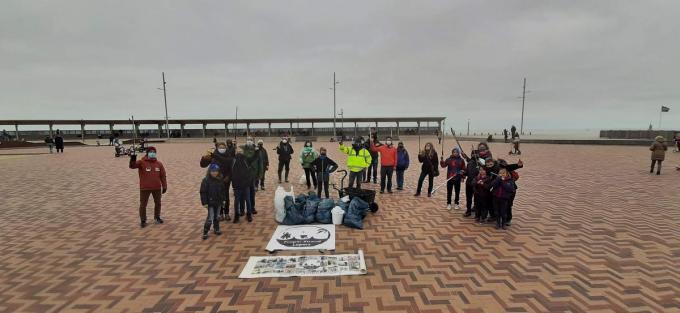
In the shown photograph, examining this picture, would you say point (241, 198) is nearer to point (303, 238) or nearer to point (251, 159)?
point (251, 159)

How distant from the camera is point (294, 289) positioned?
4047 mm

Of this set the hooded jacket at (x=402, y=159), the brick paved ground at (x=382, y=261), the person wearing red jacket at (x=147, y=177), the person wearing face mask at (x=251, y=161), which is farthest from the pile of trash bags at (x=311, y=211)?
the hooded jacket at (x=402, y=159)

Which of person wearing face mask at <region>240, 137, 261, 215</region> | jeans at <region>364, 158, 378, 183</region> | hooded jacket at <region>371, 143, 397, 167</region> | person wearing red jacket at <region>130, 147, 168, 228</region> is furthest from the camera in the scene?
jeans at <region>364, 158, 378, 183</region>

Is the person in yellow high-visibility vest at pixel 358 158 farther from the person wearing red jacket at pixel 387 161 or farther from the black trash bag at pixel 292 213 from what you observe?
the black trash bag at pixel 292 213

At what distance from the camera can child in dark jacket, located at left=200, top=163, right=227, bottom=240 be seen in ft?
19.2

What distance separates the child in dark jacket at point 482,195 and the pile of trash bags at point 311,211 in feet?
8.34

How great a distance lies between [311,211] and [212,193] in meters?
2.10

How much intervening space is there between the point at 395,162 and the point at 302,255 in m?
5.63

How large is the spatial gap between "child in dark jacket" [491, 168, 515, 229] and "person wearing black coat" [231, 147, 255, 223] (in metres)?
5.40

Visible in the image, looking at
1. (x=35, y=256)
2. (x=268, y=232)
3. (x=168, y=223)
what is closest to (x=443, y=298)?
(x=268, y=232)

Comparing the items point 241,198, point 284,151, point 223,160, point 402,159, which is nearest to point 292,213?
point 241,198

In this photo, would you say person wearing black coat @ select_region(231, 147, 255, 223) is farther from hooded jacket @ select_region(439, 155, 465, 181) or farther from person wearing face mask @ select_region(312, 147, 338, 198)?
hooded jacket @ select_region(439, 155, 465, 181)

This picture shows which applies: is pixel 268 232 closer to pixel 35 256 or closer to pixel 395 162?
pixel 35 256

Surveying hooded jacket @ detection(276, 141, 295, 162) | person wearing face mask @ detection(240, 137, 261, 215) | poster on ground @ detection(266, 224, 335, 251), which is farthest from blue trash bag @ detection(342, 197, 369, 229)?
hooded jacket @ detection(276, 141, 295, 162)
